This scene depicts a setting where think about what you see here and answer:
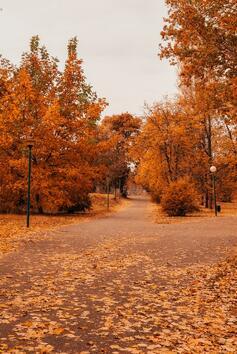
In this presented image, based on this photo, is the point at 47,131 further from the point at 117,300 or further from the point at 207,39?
the point at 117,300

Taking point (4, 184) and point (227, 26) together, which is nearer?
point (227, 26)

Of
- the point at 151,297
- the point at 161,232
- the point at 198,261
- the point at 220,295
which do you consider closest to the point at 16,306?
the point at 151,297

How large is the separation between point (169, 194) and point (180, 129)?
8.74 m

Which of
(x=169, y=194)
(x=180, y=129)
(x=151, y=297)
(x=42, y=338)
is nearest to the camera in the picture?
(x=42, y=338)

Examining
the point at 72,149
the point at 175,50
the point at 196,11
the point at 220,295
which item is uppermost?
the point at 196,11

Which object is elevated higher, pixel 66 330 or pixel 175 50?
pixel 175 50

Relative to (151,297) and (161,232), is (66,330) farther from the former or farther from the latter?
(161,232)

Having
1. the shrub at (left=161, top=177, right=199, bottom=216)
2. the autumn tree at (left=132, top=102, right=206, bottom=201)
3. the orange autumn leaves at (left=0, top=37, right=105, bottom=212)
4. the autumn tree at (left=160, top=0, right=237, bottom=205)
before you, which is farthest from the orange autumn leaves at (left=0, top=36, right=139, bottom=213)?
the autumn tree at (left=160, top=0, right=237, bottom=205)

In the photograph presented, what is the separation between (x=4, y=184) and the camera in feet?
83.6

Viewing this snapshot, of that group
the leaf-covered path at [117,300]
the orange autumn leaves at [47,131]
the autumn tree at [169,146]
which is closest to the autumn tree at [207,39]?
the leaf-covered path at [117,300]

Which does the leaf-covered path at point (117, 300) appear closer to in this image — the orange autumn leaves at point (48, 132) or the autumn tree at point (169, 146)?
the orange autumn leaves at point (48, 132)

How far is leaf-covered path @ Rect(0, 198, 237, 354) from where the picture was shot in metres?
4.78

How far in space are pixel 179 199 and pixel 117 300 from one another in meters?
21.0

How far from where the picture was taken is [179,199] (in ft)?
89.1
